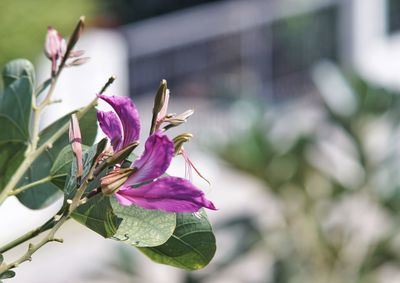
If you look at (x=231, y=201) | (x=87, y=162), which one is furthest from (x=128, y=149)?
(x=231, y=201)

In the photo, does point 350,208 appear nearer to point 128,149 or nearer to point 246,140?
point 246,140

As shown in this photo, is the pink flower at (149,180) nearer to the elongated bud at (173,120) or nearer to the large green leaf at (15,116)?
the elongated bud at (173,120)

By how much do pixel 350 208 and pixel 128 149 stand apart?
8.17ft

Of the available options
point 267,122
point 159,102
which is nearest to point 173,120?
point 159,102

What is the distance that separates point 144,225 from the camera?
0.49 m

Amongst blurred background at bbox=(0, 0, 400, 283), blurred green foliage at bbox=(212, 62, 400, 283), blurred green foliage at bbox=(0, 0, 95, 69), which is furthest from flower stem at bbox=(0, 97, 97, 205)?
blurred green foliage at bbox=(0, 0, 95, 69)

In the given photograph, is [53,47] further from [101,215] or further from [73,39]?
[101,215]

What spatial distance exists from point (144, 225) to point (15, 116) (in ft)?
0.75

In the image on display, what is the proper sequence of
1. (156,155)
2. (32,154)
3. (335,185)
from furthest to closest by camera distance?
(335,185), (32,154), (156,155)

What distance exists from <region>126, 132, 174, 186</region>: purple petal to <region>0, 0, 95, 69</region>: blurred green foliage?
577cm

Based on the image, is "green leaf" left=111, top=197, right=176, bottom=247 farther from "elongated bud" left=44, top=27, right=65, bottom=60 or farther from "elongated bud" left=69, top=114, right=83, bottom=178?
"elongated bud" left=44, top=27, right=65, bottom=60

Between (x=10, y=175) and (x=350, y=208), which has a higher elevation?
(x=10, y=175)

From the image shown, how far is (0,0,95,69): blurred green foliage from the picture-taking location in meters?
6.25

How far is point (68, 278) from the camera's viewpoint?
464 cm
